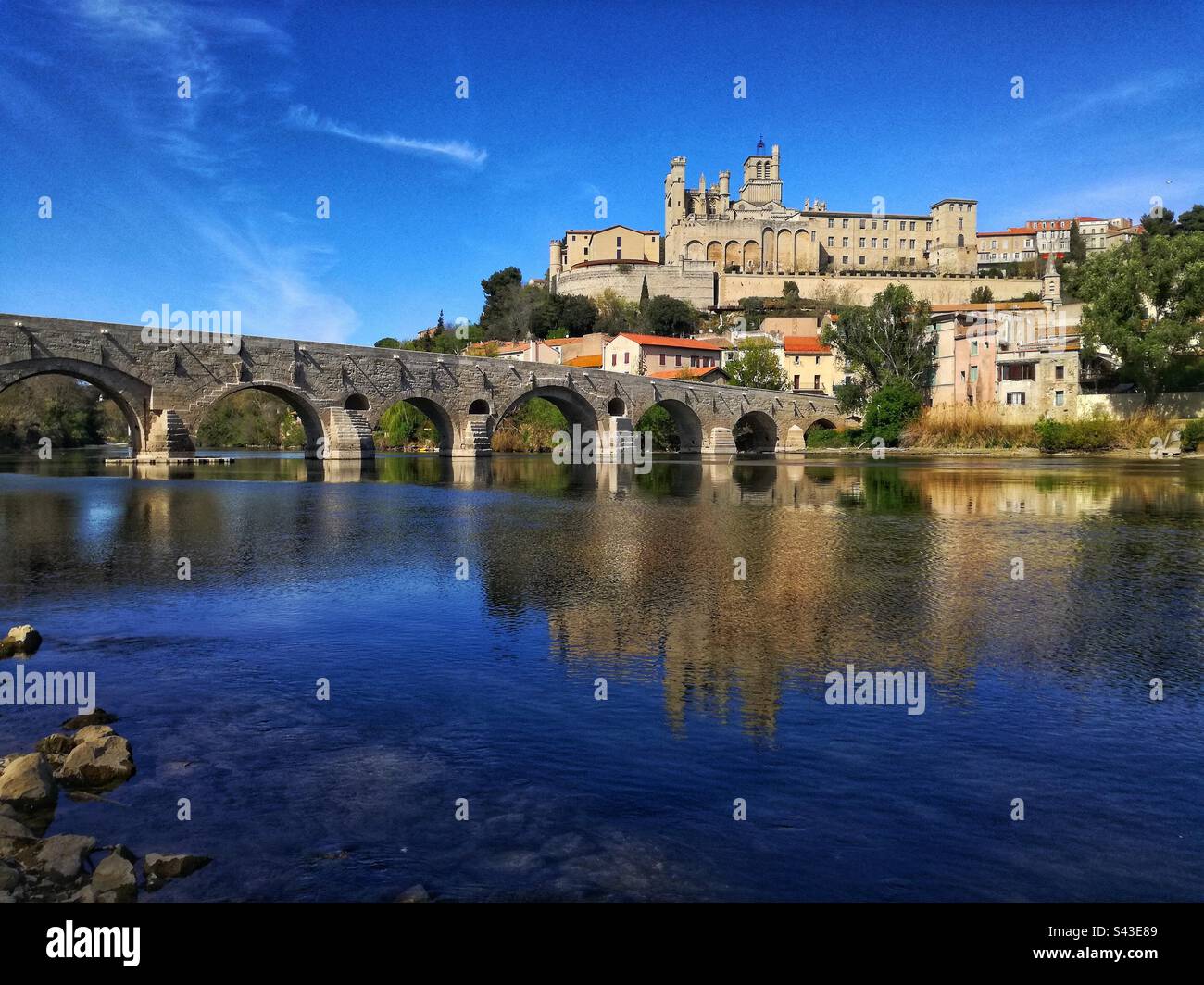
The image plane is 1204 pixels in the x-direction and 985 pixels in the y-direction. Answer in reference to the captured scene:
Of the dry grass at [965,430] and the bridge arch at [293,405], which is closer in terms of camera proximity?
the bridge arch at [293,405]

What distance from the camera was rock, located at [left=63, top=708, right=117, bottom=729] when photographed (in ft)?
20.4

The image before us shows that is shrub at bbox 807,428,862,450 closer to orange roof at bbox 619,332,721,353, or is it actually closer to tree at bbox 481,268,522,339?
orange roof at bbox 619,332,721,353

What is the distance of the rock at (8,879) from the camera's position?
4.04 m

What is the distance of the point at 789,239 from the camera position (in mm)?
119750

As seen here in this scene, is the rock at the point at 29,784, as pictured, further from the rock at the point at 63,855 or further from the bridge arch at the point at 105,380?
the bridge arch at the point at 105,380

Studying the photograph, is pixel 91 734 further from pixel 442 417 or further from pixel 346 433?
pixel 442 417

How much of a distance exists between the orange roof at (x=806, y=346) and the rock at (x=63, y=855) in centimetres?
8154

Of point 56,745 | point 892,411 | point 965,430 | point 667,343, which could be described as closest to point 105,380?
point 56,745

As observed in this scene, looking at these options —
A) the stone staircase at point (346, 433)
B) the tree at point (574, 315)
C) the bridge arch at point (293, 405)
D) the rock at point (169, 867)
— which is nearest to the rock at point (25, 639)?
the rock at point (169, 867)

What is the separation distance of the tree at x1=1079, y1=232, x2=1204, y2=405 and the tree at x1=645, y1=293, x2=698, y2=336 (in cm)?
4996
